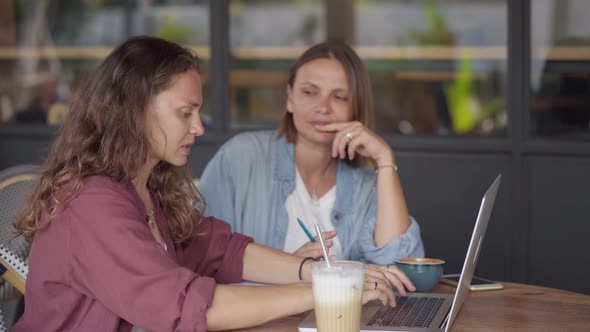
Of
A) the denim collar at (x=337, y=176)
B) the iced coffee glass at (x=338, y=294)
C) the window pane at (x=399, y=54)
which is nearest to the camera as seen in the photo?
the iced coffee glass at (x=338, y=294)

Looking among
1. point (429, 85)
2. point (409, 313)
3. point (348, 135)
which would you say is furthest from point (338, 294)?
point (429, 85)

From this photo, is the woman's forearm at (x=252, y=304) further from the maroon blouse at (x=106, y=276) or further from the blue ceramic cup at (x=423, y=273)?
the blue ceramic cup at (x=423, y=273)

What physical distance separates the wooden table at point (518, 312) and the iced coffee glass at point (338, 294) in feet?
0.65

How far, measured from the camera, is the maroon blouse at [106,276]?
1532mm

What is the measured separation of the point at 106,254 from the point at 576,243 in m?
2.33

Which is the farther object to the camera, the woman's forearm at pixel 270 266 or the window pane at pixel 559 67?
the window pane at pixel 559 67

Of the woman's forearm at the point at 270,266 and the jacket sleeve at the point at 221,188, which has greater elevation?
the jacket sleeve at the point at 221,188

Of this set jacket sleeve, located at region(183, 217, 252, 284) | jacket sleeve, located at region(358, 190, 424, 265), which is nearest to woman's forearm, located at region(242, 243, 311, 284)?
jacket sleeve, located at region(183, 217, 252, 284)

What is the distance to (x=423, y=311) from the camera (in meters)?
1.78

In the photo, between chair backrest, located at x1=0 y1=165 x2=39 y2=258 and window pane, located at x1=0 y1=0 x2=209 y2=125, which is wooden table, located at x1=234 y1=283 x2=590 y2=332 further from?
window pane, located at x1=0 y1=0 x2=209 y2=125

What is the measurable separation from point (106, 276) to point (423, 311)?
64 centimetres

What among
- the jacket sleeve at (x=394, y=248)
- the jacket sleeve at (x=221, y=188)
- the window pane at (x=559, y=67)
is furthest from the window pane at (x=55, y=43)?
the jacket sleeve at (x=394, y=248)

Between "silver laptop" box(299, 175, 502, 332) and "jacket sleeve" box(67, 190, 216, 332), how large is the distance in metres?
0.24

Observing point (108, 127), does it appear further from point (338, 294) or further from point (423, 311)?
point (423, 311)
